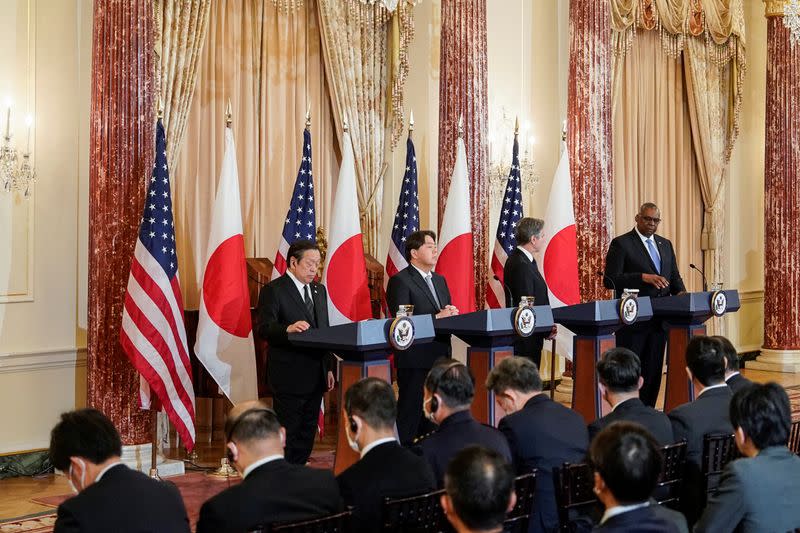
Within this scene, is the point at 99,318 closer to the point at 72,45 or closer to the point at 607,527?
the point at 72,45

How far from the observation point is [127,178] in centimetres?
688

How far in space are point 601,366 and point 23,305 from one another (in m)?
4.29

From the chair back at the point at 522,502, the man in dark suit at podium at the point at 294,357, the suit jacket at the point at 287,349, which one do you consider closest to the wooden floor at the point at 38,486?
the man in dark suit at podium at the point at 294,357

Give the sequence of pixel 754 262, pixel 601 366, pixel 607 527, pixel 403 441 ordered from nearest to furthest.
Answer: pixel 607 527, pixel 601 366, pixel 403 441, pixel 754 262

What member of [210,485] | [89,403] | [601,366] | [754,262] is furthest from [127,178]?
[754,262]

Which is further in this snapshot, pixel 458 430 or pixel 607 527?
pixel 458 430

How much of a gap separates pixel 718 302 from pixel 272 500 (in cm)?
549

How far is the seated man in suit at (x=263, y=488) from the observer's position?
3.09m

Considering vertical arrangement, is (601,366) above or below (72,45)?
below

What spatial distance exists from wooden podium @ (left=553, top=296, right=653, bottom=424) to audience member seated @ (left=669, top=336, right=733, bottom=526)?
7.34 feet

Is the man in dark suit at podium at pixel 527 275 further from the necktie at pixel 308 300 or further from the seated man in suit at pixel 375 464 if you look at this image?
the seated man in suit at pixel 375 464

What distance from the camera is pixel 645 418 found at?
4.33 m

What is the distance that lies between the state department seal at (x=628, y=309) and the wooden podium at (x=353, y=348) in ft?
6.35

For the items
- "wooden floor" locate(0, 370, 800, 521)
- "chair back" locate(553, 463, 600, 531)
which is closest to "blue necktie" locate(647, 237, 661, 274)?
"wooden floor" locate(0, 370, 800, 521)
